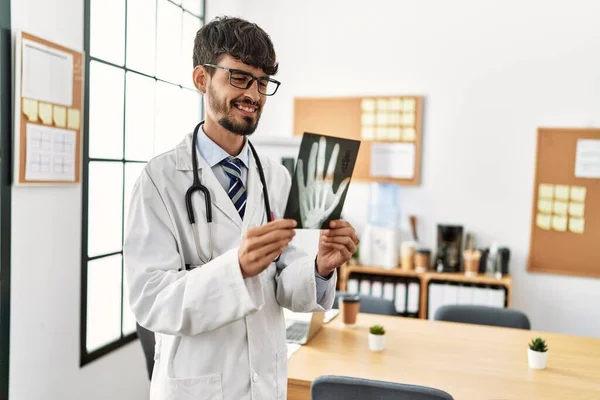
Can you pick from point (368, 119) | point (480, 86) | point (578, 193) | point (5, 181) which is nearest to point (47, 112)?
point (5, 181)

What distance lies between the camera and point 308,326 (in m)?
2.30

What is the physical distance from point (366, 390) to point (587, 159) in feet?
9.76

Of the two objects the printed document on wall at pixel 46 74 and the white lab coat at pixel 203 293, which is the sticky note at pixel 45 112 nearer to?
the printed document on wall at pixel 46 74

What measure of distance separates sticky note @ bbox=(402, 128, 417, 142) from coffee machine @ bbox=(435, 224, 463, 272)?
2.28 ft

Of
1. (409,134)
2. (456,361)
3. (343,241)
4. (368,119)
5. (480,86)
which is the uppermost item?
(480,86)

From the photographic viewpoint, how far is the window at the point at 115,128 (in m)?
2.69

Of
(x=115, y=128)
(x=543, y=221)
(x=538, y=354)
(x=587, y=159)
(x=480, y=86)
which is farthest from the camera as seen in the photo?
(x=480, y=86)

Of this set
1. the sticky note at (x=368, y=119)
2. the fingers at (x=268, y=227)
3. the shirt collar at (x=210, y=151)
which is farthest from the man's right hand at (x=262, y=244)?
the sticky note at (x=368, y=119)

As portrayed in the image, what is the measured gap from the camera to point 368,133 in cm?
425

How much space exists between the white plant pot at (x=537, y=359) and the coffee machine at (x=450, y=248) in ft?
5.93

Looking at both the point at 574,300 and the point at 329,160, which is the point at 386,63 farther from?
the point at 329,160

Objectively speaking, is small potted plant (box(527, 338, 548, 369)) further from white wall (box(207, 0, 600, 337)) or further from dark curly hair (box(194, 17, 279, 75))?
white wall (box(207, 0, 600, 337))

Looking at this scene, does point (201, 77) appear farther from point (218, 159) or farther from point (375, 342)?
point (375, 342)

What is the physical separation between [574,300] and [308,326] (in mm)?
2477
